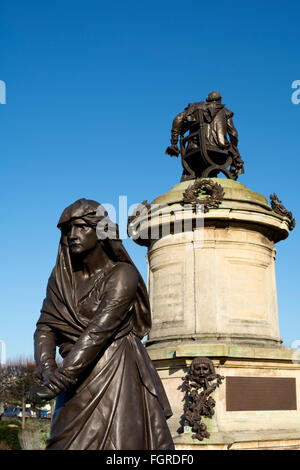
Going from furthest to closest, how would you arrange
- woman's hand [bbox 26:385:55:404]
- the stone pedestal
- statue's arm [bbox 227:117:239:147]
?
statue's arm [bbox 227:117:239:147] < the stone pedestal < woman's hand [bbox 26:385:55:404]

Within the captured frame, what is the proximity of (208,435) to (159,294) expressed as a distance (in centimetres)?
333

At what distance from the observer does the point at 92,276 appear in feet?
12.9

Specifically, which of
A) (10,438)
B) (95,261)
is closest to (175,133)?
(95,261)

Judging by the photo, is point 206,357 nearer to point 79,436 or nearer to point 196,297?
point 196,297

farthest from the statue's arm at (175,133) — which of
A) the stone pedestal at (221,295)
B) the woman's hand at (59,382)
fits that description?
the woman's hand at (59,382)

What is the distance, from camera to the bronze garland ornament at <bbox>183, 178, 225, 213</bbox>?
10523 mm

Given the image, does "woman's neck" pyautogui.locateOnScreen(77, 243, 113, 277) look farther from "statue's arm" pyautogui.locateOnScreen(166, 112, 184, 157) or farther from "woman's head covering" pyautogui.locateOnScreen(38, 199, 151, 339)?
"statue's arm" pyautogui.locateOnScreen(166, 112, 184, 157)

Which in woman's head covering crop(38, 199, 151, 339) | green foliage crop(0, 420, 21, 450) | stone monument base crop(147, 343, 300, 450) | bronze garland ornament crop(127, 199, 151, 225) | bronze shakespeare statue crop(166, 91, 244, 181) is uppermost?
bronze shakespeare statue crop(166, 91, 244, 181)

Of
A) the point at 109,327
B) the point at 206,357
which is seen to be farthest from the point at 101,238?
the point at 206,357

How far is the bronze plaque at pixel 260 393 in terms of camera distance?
9.23 meters

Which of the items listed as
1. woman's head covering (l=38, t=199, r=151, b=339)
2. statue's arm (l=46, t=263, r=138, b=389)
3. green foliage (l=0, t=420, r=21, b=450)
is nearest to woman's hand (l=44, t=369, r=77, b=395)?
statue's arm (l=46, t=263, r=138, b=389)

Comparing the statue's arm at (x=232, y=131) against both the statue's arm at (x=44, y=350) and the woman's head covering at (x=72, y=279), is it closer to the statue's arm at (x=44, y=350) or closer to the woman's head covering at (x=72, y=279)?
the woman's head covering at (x=72, y=279)

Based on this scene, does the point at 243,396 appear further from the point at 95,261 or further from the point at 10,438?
the point at 10,438

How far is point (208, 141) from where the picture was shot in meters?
12.7
